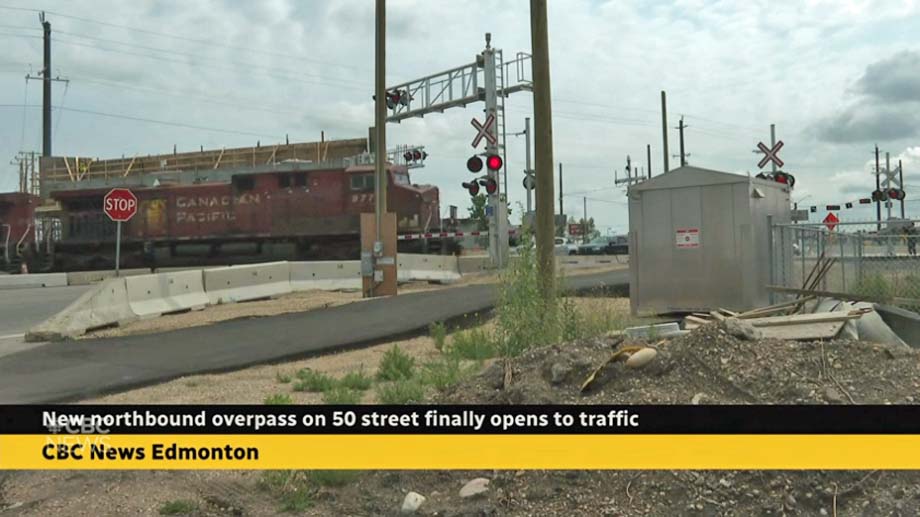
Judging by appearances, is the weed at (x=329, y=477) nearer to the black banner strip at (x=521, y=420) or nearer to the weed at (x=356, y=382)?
the black banner strip at (x=521, y=420)

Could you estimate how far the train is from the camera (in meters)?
26.1

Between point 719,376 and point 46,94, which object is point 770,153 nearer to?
point 719,376

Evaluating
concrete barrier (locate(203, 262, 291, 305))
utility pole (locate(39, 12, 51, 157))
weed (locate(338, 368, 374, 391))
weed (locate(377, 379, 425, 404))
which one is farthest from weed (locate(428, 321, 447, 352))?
utility pole (locate(39, 12, 51, 157))

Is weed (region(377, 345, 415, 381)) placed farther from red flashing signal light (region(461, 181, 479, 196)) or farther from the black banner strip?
red flashing signal light (region(461, 181, 479, 196))

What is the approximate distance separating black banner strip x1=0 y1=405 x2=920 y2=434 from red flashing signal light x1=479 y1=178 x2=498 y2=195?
1723 cm

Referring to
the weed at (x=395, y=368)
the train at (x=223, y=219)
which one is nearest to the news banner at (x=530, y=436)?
the weed at (x=395, y=368)

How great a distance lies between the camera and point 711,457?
→ 3.41 m

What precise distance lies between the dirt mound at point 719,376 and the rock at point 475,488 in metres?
0.67

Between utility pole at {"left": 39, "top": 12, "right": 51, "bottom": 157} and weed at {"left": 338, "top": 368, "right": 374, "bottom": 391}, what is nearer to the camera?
weed at {"left": 338, "top": 368, "right": 374, "bottom": 391}

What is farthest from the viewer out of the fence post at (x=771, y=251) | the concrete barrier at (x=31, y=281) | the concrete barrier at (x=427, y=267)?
the concrete barrier at (x=31, y=281)

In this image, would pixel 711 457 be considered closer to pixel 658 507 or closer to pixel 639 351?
pixel 658 507

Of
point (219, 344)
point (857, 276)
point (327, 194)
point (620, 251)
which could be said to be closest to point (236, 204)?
point (327, 194)

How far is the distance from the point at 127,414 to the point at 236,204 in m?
25.1

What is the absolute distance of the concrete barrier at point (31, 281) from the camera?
80.0 feet
